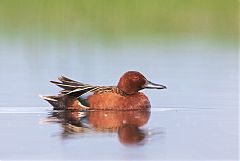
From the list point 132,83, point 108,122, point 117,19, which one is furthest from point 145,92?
point 117,19

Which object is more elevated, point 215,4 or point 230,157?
point 215,4

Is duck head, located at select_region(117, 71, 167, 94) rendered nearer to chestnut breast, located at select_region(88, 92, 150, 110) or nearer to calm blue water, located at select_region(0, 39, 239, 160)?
chestnut breast, located at select_region(88, 92, 150, 110)

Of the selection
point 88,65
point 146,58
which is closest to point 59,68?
point 88,65

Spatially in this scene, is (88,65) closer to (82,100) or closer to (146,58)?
(146,58)

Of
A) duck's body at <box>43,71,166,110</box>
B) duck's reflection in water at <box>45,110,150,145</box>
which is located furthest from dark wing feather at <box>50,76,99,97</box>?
duck's reflection in water at <box>45,110,150,145</box>

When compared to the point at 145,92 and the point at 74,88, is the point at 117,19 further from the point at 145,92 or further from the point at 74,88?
the point at 74,88

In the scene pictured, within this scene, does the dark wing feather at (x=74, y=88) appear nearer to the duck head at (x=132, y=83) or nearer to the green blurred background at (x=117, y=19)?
the duck head at (x=132, y=83)

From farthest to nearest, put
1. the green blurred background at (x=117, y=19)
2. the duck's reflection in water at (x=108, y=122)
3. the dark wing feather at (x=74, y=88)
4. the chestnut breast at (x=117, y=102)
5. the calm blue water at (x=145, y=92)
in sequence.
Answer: the green blurred background at (x=117, y=19) < the dark wing feather at (x=74, y=88) < the chestnut breast at (x=117, y=102) < the duck's reflection in water at (x=108, y=122) < the calm blue water at (x=145, y=92)

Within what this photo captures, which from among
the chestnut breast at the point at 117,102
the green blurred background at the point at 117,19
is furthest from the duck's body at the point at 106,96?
the green blurred background at the point at 117,19
